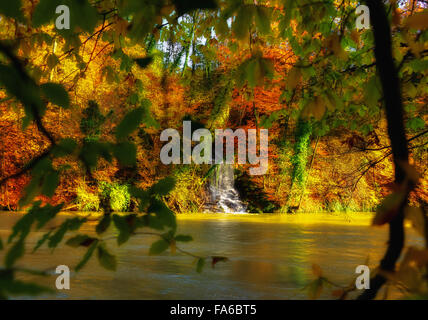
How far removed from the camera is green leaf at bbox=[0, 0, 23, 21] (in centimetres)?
→ 56

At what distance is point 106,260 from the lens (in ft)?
2.92

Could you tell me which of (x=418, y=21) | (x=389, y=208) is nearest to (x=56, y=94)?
(x=389, y=208)

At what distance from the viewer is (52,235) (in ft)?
2.79

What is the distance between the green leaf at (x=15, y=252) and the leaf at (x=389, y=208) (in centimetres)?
56

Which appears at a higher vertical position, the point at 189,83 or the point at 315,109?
the point at 189,83

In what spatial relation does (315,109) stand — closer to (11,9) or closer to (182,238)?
(182,238)

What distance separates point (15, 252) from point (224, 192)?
12081mm

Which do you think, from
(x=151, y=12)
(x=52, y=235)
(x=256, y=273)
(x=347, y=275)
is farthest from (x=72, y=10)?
(x=347, y=275)

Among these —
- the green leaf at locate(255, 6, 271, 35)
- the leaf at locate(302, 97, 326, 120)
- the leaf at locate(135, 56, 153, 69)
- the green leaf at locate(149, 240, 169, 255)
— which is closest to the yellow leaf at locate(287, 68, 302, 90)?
the leaf at locate(302, 97, 326, 120)

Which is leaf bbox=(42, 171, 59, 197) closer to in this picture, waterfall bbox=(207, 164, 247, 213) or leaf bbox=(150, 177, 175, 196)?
leaf bbox=(150, 177, 175, 196)

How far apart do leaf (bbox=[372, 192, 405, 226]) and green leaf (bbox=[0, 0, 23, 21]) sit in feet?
1.99

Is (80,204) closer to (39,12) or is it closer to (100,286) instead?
(100,286)

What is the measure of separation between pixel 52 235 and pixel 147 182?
10806 millimetres

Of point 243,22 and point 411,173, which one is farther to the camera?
point 243,22
